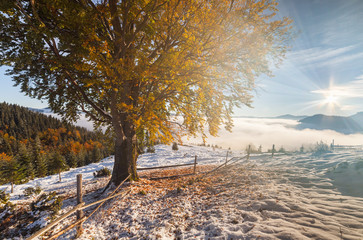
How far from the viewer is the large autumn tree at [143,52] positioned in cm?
550

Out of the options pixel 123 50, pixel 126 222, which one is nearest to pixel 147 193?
pixel 126 222

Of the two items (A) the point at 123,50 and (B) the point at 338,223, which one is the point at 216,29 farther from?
(B) the point at 338,223

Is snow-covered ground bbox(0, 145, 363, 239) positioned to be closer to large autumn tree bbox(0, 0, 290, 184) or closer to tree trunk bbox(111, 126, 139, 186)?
tree trunk bbox(111, 126, 139, 186)

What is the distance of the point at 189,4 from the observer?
5.63m

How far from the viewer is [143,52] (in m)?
7.10

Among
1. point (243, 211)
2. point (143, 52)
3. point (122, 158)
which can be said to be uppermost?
point (143, 52)

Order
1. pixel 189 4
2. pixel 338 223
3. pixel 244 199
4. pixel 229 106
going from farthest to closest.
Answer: pixel 229 106, pixel 244 199, pixel 189 4, pixel 338 223

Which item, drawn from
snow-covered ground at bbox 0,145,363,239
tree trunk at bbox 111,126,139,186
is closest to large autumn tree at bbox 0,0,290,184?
tree trunk at bbox 111,126,139,186

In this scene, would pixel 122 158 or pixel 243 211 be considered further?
pixel 122 158

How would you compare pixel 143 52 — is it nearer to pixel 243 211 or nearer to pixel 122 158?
pixel 122 158

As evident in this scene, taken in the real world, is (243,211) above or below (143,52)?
below

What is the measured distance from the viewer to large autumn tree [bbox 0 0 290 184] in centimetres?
550

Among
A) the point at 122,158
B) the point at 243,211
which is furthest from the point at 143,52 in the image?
the point at 243,211

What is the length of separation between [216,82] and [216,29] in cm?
249
